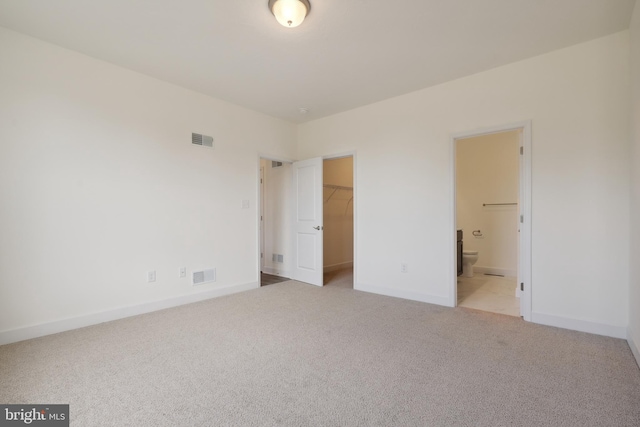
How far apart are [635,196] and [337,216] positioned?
422 cm

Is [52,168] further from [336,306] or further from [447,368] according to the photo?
[447,368]

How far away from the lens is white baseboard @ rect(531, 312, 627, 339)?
252cm

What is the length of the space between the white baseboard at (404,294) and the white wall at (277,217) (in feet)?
4.66

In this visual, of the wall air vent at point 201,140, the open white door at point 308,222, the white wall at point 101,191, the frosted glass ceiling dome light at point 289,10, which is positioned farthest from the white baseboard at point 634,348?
the wall air vent at point 201,140

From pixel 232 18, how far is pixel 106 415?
9.03 feet

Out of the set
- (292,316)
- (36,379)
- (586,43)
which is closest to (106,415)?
(36,379)

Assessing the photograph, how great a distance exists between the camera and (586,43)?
8.70 feet

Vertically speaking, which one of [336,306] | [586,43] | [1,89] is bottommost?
[336,306]

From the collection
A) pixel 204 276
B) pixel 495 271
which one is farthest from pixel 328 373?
pixel 495 271

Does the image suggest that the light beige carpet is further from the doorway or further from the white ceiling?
the white ceiling

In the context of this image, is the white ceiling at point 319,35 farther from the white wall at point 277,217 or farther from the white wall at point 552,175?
the white wall at point 277,217

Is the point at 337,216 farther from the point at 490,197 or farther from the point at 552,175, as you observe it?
the point at 552,175

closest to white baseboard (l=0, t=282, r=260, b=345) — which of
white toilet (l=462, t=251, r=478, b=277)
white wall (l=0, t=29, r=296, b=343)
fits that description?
white wall (l=0, t=29, r=296, b=343)

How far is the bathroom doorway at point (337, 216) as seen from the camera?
18.6 ft
